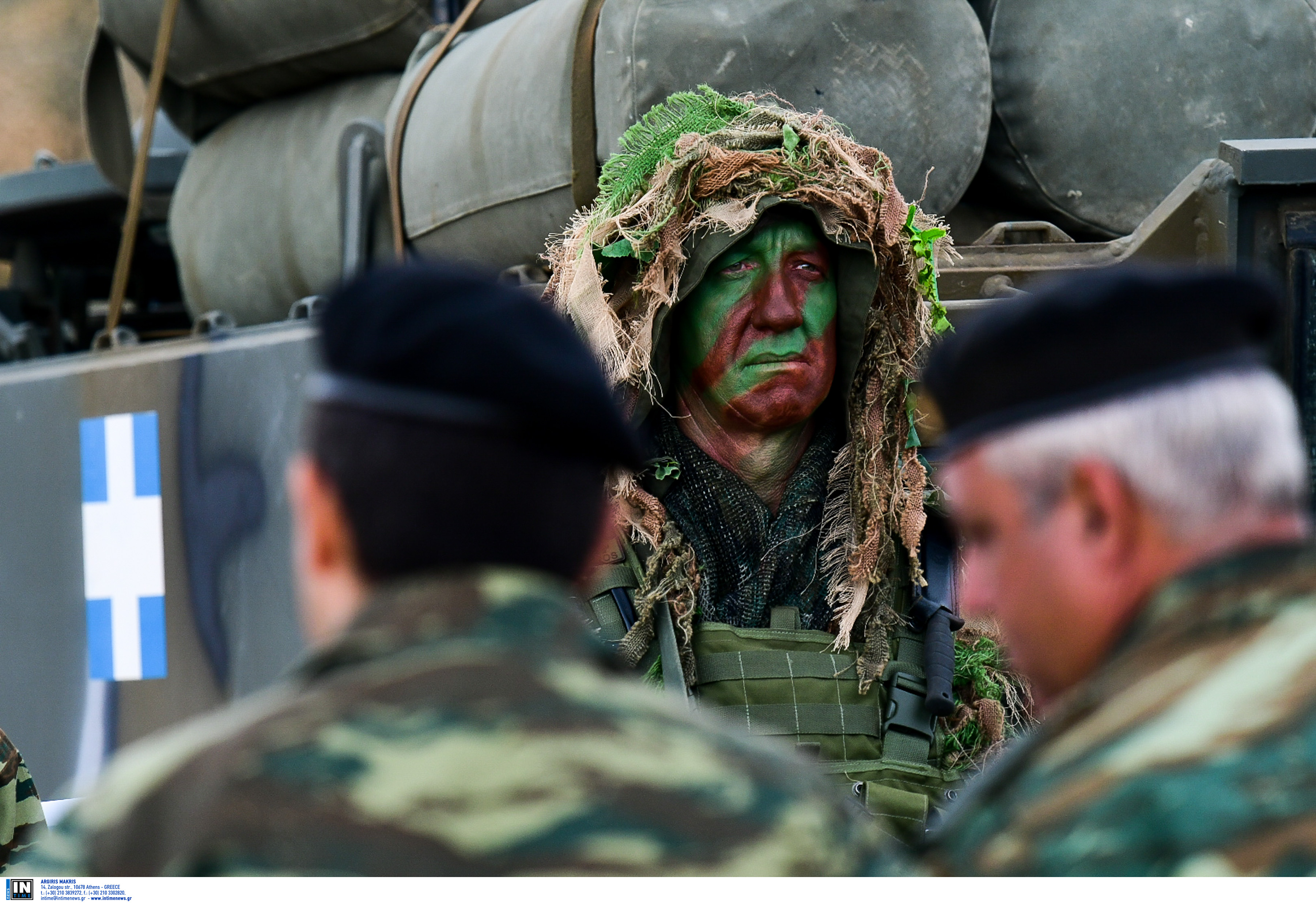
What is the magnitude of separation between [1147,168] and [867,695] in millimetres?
1163

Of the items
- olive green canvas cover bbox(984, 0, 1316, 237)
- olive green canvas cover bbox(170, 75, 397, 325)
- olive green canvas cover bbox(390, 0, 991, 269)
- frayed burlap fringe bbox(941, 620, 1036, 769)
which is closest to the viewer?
frayed burlap fringe bbox(941, 620, 1036, 769)

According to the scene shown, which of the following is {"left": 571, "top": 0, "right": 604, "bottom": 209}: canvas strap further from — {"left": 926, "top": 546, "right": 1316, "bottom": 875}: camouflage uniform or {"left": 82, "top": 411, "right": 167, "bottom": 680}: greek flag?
{"left": 926, "top": 546, "right": 1316, "bottom": 875}: camouflage uniform

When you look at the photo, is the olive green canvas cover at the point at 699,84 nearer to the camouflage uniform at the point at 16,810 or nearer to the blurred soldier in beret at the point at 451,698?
the camouflage uniform at the point at 16,810

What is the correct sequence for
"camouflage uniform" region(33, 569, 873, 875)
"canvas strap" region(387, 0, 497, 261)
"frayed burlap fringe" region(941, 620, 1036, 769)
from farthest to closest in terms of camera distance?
"canvas strap" region(387, 0, 497, 261), "frayed burlap fringe" region(941, 620, 1036, 769), "camouflage uniform" region(33, 569, 873, 875)

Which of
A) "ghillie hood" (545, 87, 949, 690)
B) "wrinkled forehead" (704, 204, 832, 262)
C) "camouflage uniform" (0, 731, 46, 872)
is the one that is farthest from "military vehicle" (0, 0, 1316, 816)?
"camouflage uniform" (0, 731, 46, 872)

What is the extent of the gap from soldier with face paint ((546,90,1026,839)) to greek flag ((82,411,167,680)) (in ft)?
4.14

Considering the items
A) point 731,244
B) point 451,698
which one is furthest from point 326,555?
point 731,244

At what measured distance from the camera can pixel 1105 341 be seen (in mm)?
1042

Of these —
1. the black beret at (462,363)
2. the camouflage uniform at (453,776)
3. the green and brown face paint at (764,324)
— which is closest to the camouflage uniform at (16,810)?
the green and brown face paint at (764,324)

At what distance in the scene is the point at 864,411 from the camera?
268 centimetres

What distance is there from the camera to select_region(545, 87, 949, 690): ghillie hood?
2.52m

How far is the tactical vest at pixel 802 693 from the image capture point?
2.52m

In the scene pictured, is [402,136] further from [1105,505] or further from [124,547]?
[1105,505]

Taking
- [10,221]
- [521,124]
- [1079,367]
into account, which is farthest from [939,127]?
[10,221]
